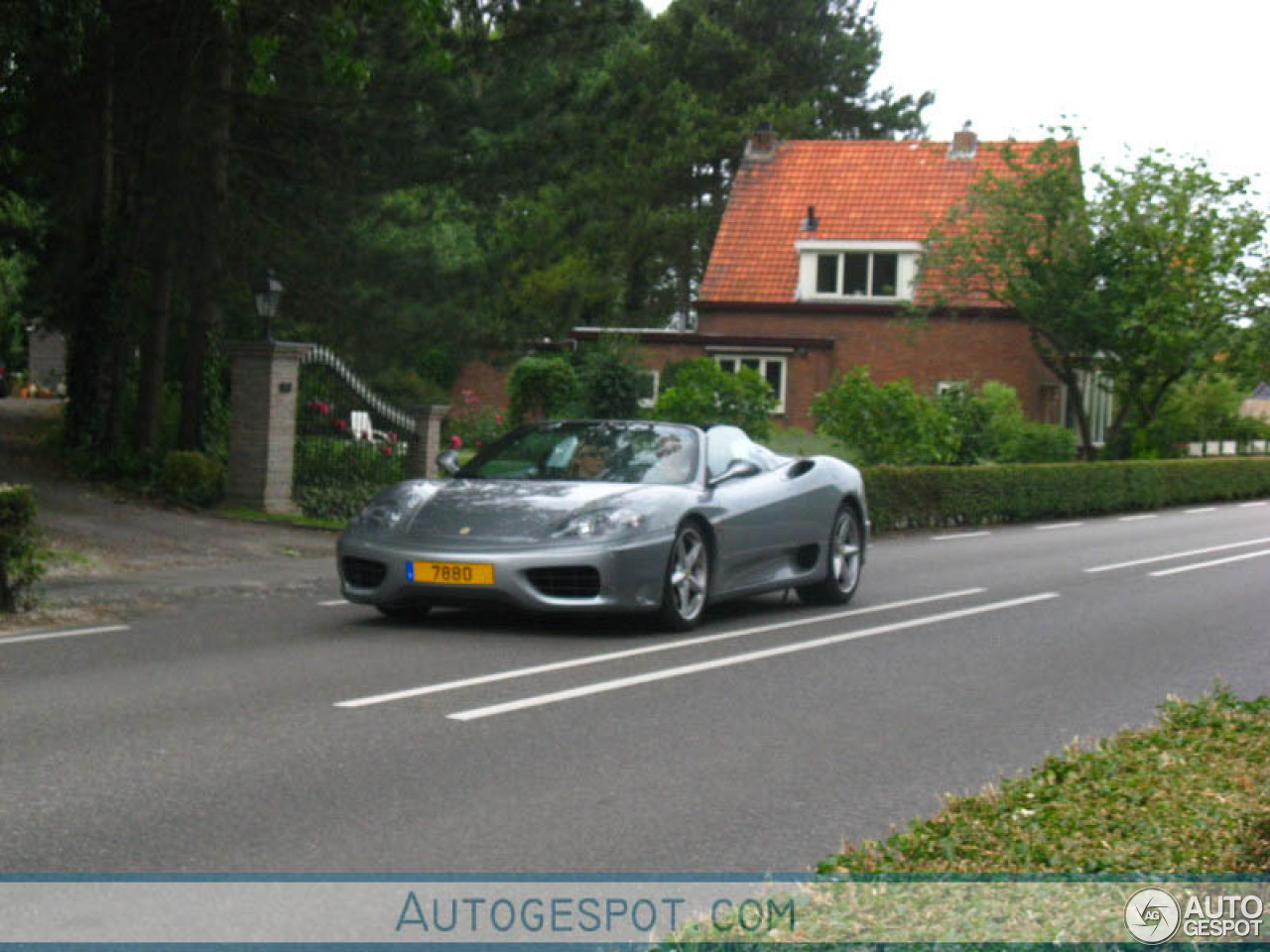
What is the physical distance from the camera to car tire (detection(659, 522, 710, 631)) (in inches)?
436

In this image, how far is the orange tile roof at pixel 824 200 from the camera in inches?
1907

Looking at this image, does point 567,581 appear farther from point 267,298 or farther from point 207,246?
point 207,246

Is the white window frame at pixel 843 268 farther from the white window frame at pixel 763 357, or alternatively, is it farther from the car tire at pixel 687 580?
the car tire at pixel 687 580

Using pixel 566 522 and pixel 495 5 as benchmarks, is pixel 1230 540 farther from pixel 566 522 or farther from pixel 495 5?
pixel 566 522

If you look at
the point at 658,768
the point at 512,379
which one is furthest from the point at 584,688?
the point at 512,379

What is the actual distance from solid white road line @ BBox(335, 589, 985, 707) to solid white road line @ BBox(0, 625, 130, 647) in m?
2.85

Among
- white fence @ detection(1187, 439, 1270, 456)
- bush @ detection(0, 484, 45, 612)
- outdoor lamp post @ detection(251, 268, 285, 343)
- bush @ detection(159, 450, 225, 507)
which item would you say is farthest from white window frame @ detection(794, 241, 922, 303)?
bush @ detection(0, 484, 45, 612)

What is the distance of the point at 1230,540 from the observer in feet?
76.6

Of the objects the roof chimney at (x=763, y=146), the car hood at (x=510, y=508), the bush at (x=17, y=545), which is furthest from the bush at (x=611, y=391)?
the roof chimney at (x=763, y=146)

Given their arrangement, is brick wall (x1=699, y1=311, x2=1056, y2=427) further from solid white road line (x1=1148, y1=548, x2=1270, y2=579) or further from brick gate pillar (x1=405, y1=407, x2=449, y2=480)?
solid white road line (x1=1148, y1=548, x2=1270, y2=579)

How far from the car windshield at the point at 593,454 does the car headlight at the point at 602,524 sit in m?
0.75

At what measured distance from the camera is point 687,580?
11.3 m

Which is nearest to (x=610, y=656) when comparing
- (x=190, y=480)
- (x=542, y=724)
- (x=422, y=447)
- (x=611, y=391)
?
(x=542, y=724)

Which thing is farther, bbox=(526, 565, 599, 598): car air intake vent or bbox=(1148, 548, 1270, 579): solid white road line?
bbox=(1148, 548, 1270, 579): solid white road line
